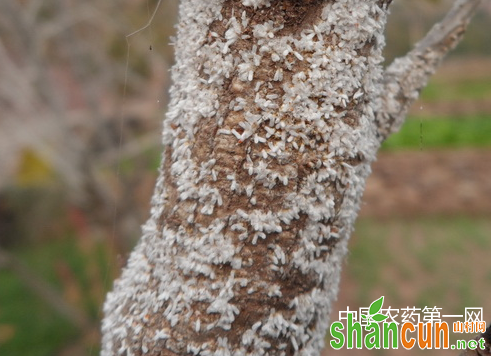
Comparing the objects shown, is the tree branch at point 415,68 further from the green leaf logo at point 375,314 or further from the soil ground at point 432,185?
the soil ground at point 432,185

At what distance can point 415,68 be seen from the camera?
107cm

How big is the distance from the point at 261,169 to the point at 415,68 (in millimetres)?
470

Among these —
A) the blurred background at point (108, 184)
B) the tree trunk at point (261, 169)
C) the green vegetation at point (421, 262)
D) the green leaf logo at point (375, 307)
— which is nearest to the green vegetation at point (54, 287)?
the blurred background at point (108, 184)

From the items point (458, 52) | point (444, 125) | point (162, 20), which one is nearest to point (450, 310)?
point (162, 20)

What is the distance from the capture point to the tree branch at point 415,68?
983 millimetres

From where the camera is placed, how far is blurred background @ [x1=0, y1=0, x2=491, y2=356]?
132 inches

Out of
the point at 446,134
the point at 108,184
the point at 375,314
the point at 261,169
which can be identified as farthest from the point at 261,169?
the point at 446,134

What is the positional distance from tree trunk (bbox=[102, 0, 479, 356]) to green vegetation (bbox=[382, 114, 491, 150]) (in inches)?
252

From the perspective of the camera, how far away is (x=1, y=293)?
16.7ft

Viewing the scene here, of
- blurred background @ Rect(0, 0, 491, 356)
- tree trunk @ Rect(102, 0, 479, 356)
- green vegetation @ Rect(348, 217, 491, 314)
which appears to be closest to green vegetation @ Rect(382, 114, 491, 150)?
blurred background @ Rect(0, 0, 491, 356)

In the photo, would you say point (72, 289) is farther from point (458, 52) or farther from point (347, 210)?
point (458, 52)

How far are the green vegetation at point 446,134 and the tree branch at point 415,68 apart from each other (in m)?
6.04

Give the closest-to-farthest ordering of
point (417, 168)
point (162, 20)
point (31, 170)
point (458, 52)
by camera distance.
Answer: point (162, 20)
point (31, 170)
point (417, 168)
point (458, 52)

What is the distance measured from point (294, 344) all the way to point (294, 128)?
0.34 meters
